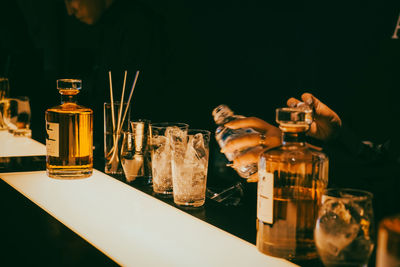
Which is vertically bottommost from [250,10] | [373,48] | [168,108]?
[168,108]

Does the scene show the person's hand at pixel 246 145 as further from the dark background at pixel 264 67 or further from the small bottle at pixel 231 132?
the dark background at pixel 264 67

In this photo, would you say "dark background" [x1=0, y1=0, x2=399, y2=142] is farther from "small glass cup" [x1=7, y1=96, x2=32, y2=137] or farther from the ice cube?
the ice cube

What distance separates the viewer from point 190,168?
42.9 inches

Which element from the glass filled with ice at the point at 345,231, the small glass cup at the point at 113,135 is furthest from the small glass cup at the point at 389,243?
the small glass cup at the point at 113,135

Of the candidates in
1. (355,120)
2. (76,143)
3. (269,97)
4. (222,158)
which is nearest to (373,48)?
(355,120)

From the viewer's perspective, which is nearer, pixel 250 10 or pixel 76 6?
pixel 250 10

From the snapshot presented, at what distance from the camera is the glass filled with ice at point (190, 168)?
3.59ft

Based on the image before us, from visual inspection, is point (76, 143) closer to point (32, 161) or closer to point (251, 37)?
point (32, 161)

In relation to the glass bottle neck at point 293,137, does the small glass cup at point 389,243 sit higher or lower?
lower

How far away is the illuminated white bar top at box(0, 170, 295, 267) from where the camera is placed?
830 mm

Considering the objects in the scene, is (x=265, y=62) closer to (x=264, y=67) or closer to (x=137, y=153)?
(x=264, y=67)

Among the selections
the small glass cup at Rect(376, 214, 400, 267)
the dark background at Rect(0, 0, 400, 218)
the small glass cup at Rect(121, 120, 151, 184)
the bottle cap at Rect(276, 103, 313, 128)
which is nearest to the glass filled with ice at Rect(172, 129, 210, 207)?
the small glass cup at Rect(121, 120, 151, 184)

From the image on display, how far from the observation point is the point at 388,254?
1.83ft

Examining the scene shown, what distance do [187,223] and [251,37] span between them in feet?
8.78
